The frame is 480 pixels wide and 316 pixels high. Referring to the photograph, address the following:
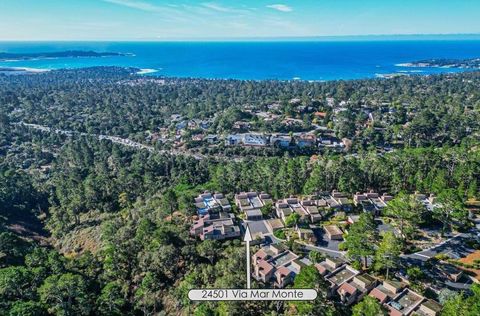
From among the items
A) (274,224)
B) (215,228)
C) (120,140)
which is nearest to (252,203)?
A: (274,224)

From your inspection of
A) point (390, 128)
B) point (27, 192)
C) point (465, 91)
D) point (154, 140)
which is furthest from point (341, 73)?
point (27, 192)

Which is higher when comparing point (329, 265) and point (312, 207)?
point (312, 207)

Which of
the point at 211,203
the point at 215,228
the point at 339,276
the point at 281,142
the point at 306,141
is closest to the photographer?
the point at 339,276

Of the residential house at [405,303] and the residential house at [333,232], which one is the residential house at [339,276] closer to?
the residential house at [405,303]

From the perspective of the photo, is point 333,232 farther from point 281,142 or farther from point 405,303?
point 281,142

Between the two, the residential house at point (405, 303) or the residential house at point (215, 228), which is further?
the residential house at point (215, 228)

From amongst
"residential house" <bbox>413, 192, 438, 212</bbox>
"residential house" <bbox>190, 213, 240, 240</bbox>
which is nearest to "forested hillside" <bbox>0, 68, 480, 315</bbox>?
"residential house" <bbox>413, 192, 438, 212</bbox>

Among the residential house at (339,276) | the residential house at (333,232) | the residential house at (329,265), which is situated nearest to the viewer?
the residential house at (339,276)

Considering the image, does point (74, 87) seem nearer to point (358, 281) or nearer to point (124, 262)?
point (124, 262)

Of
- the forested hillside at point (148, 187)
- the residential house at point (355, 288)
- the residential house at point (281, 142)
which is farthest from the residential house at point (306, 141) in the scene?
the residential house at point (355, 288)

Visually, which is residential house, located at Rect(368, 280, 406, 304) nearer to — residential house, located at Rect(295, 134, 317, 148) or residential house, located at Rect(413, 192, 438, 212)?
residential house, located at Rect(413, 192, 438, 212)

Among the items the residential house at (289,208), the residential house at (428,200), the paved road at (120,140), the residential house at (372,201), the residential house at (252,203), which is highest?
the residential house at (428,200)

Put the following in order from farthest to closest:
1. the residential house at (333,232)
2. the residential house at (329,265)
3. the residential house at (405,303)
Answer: the residential house at (333,232) → the residential house at (329,265) → the residential house at (405,303)
